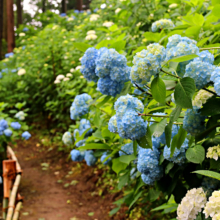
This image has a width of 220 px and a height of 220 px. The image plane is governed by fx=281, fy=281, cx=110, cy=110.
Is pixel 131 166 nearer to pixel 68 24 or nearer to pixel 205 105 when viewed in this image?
pixel 205 105

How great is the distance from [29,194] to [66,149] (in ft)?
4.49

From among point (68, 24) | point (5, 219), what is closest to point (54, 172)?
point (5, 219)

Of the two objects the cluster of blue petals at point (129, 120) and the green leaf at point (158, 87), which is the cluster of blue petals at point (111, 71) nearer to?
the cluster of blue petals at point (129, 120)

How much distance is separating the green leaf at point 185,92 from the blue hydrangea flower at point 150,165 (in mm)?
502

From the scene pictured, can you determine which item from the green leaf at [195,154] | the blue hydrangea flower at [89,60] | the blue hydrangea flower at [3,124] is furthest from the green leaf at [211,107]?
the blue hydrangea flower at [3,124]

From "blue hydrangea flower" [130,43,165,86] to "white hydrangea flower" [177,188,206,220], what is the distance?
483mm

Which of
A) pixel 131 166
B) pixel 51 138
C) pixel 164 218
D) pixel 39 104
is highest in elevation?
pixel 131 166

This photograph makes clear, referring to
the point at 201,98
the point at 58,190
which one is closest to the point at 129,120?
the point at 201,98

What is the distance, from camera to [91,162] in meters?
2.45

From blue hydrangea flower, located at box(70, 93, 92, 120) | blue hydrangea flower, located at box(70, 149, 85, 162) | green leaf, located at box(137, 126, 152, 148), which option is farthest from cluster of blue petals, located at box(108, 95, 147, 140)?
blue hydrangea flower, located at box(70, 149, 85, 162)

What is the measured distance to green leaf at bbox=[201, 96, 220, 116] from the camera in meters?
0.91

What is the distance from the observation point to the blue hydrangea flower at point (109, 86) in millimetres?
1183

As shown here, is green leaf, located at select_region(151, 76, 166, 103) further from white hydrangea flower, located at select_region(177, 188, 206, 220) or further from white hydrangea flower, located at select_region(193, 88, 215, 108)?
white hydrangea flower, located at select_region(177, 188, 206, 220)

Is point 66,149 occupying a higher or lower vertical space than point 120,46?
lower
